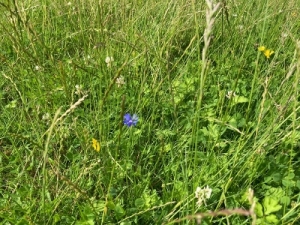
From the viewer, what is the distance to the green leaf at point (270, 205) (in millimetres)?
1064

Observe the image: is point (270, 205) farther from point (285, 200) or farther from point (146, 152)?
point (146, 152)

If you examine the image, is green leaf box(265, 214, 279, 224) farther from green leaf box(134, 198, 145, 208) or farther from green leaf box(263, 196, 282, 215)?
green leaf box(134, 198, 145, 208)

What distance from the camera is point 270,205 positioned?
1077mm

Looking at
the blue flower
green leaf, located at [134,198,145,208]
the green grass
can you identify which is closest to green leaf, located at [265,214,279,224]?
the green grass

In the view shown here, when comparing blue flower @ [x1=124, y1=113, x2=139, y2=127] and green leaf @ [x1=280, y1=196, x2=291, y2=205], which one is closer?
green leaf @ [x1=280, y1=196, x2=291, y2=205]

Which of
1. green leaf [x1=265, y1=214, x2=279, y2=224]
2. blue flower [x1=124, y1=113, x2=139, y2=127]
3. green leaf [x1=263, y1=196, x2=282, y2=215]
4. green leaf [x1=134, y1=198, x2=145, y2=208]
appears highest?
blue flower [x1=124, y1=113, x2=139, y2=127]

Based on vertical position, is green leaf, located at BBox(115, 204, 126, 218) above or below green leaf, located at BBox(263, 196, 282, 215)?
below

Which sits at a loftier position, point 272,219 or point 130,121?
point 130,121

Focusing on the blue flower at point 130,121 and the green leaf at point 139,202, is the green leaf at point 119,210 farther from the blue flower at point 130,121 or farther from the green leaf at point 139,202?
the blue flower at point 130,121

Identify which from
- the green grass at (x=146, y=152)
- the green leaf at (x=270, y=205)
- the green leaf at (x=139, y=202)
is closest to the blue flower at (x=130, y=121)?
the green grass at (x=146, y=152)

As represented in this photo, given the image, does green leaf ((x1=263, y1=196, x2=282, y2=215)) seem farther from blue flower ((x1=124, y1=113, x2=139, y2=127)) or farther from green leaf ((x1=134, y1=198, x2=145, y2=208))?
blue flower ((x1=124, y1=113, x2=139, y2=127))

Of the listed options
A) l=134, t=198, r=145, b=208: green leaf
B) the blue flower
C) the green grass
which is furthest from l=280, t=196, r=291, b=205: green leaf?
the blue flower

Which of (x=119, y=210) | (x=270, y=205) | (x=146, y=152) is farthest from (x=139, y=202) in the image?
(x=270, y=205)

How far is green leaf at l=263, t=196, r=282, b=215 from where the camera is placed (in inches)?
41.9
